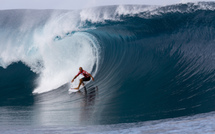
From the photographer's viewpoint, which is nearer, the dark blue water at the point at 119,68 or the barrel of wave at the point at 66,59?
the dark blue water at the point at 119,68

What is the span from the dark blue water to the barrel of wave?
0.04 metres

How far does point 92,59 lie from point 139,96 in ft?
14.4

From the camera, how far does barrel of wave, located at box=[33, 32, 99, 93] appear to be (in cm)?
1096

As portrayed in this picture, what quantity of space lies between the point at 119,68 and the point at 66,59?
247 cm

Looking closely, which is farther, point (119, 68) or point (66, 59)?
point (66, 59)

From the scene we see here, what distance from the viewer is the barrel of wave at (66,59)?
10961 mm

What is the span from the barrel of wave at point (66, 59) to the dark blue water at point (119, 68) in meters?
0.04

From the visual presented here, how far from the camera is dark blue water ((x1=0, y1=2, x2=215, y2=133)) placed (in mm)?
6934

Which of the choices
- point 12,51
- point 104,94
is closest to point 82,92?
point 104,94

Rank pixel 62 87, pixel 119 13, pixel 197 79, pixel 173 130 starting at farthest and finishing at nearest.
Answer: pixel 119 13
pixel 62 87
pixel 197 79
pixel 173 130

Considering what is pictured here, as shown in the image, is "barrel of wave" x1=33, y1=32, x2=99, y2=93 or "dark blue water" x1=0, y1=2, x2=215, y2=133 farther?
"barrel of wave" x1=33, y1=32, x2=99, y2=93

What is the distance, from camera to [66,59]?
39.7 feet

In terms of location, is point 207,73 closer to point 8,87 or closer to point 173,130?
point 173,130

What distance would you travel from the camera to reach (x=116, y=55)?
41.2ft
